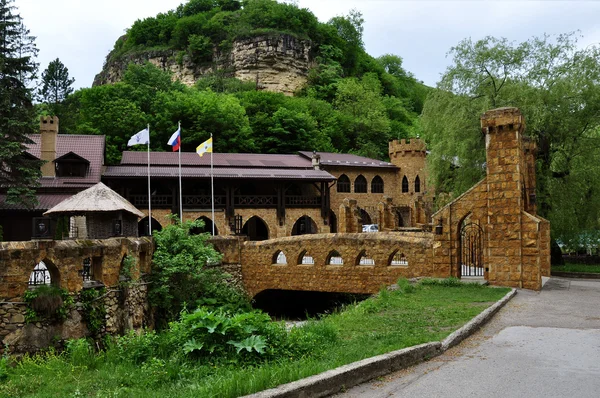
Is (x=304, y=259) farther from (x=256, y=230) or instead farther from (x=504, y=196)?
(x=256, y=230)

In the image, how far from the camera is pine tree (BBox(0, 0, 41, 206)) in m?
25.5

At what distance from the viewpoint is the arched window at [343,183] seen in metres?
41.9


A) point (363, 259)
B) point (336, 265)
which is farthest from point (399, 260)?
point (336, 265)

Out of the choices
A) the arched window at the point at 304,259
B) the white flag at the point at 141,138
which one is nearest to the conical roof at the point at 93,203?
the white flag at the point at 141,138

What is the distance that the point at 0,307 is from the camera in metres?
12.5

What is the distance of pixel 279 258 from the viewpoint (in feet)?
78.2

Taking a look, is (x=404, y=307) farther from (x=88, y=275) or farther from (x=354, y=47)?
(x=354, y=47)

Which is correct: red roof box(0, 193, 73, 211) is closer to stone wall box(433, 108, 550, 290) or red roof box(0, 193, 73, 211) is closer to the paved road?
stone wall box(433, 108, 550, 290)

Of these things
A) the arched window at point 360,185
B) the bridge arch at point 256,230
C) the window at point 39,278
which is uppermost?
the arched window at point 360,185

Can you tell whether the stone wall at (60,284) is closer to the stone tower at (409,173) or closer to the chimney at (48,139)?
the chimney at (48,139)

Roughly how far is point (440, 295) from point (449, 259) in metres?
3.76

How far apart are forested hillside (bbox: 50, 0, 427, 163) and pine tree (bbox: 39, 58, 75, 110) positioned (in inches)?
360

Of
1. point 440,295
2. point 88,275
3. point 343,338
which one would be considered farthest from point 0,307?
point 440,295

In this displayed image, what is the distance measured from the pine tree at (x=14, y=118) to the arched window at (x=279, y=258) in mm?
12637
